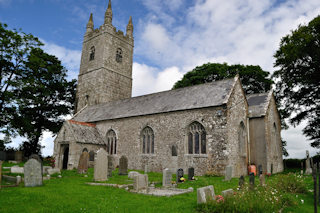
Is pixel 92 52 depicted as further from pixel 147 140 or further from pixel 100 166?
pixel 100 166

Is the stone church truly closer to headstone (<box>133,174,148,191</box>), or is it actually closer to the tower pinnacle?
headstone (<box>133,174,148,191</box>)

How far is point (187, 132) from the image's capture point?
18.7m

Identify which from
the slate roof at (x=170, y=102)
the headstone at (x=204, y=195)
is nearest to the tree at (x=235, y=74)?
the slate roof at (x=170, y=102)

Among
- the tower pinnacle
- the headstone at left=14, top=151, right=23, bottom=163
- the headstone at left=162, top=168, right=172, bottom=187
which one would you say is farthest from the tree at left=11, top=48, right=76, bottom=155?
the headstone at left=162, top=168, right=172, bottom=187

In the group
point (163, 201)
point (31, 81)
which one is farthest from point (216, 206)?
point (31, 81)

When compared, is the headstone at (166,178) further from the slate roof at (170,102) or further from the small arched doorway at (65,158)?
the small arched doorway at (65,158)

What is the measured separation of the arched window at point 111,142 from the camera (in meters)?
23.4

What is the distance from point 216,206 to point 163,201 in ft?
6.55

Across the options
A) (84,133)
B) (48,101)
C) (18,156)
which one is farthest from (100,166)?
(48,101)

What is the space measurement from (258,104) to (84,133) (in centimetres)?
1605

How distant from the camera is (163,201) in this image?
7887mm

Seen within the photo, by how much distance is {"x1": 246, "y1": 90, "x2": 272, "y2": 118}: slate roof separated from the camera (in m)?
20.3

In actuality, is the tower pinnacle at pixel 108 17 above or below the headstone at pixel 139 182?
above

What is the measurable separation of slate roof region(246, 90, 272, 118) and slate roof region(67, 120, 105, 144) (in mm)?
14295
